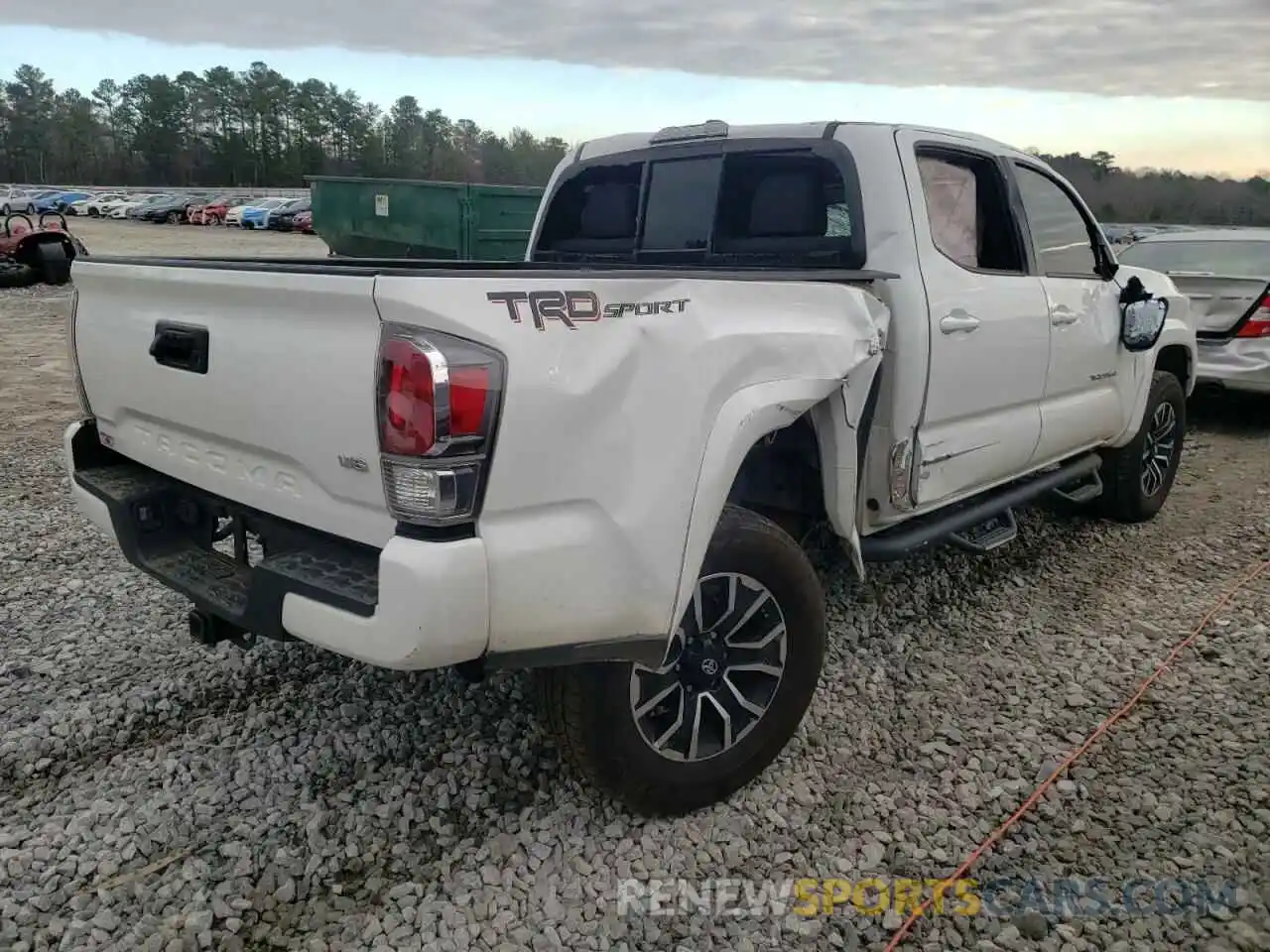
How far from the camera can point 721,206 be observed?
3.90 metres

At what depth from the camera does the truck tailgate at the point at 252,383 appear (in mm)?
2240

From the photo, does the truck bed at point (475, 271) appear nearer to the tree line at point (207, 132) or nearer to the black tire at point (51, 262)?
the black tire at point (51, 262)

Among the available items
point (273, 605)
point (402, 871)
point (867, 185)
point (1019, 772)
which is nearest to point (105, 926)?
point (402, 871)

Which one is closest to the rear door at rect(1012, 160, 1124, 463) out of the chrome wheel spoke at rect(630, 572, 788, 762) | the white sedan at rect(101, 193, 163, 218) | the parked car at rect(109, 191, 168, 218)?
the chrome wheel spoke at rect(630, 572, 788, 762)

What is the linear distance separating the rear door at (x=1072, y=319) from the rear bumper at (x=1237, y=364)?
3.57m

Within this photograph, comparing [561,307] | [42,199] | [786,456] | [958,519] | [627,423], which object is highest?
[561,307]

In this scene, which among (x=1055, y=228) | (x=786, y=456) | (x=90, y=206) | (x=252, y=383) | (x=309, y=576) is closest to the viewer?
(x=309, y=576)

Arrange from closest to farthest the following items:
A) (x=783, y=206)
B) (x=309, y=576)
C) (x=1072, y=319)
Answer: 1. (x=309, y=576)
2. (x=783, y=206)
3. (x=1072, y=319)

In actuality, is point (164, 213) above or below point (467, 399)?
below

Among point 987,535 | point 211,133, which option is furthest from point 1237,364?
point 211,133

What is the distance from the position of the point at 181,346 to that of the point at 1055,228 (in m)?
3.73

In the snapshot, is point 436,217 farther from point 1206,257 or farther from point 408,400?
point 408,400

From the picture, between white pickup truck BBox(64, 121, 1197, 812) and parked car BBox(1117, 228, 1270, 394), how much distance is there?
440 cm

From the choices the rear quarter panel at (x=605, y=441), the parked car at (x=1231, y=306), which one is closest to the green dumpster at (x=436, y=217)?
the parked car at (x=1231, y=306)
